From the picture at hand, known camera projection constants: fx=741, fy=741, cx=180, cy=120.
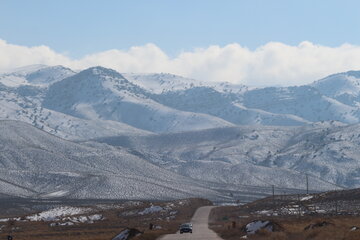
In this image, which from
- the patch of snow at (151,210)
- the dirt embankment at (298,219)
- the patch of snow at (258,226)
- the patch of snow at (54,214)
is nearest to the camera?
the dirt embankment at (298,219)

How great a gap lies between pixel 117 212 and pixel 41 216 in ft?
62.1

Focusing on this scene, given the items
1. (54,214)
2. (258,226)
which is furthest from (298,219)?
(54,214)

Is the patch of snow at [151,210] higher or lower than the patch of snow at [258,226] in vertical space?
higher

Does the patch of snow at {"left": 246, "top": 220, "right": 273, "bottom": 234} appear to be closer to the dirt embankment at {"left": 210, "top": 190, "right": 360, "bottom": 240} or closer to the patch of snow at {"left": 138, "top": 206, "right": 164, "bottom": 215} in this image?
the dirt embankment at {"left": 210, "top": 190, "right": 360, "bottom": 240}

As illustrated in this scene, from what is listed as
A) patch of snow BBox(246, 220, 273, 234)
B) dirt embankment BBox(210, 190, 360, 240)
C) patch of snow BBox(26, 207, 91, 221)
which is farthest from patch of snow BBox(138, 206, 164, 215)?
patch of snow BBox(246, 220, 273, 234)

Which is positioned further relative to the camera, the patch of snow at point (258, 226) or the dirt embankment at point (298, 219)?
the patch of snow at point (258, 226)

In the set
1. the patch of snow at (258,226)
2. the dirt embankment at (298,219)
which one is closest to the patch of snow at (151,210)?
the dirt embankment at (298,219)

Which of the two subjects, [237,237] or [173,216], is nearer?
[237,237]

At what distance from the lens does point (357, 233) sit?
62906mm

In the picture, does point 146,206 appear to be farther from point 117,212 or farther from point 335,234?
point 335,234

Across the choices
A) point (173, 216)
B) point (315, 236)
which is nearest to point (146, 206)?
point (173, 216)

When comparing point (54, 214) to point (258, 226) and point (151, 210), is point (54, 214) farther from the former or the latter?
point (258, 226)

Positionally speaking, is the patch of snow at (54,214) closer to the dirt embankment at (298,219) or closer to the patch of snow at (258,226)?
the dirt embankment at (298,219)

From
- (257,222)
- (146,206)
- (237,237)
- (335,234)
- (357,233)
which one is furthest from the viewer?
(146,206)
